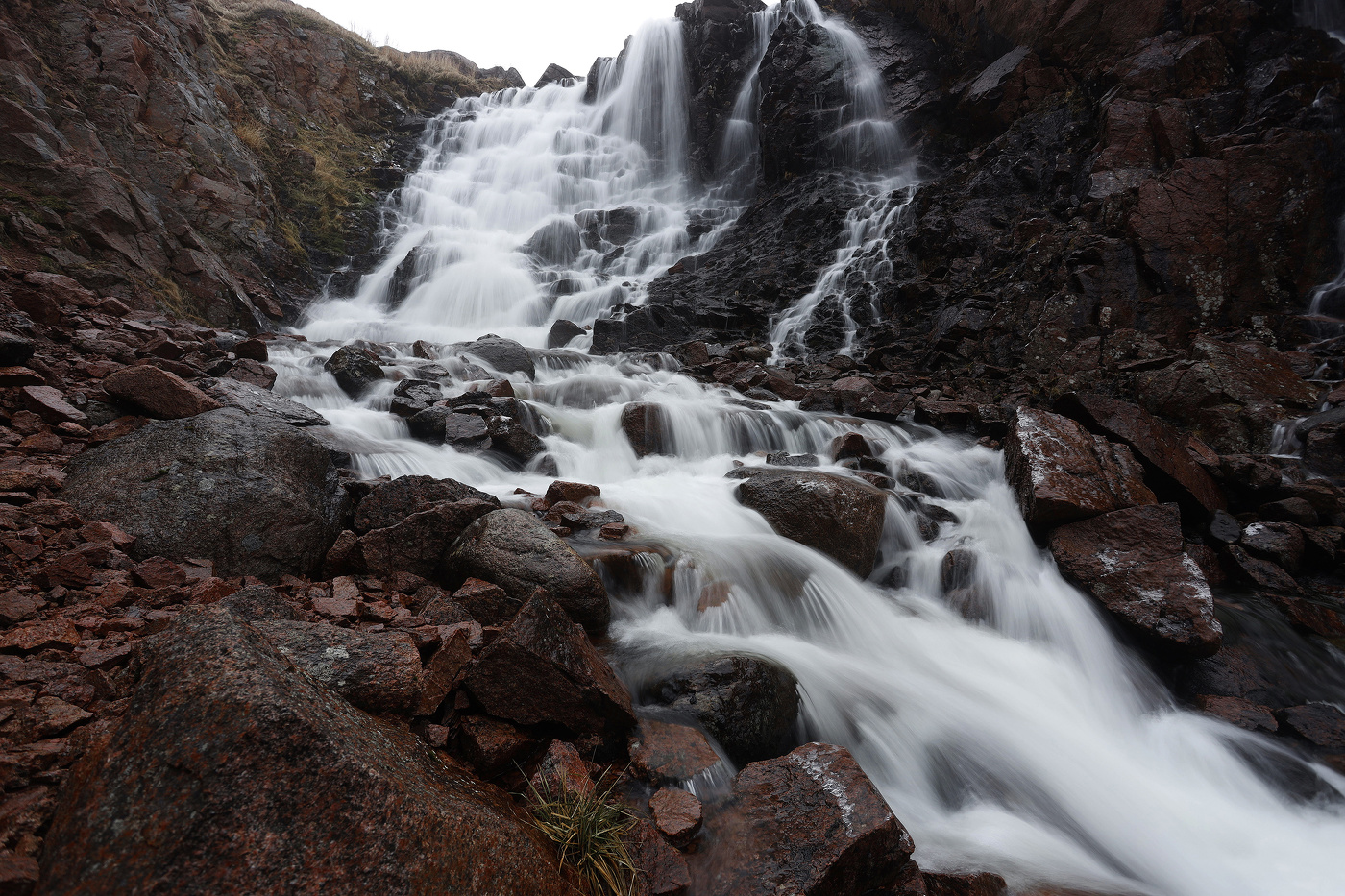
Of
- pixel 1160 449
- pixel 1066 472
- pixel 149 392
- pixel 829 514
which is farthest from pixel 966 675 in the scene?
pixel 149 392

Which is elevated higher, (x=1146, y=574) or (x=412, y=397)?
(x=1146, y=574)

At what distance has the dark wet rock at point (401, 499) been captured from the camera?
4.35 m

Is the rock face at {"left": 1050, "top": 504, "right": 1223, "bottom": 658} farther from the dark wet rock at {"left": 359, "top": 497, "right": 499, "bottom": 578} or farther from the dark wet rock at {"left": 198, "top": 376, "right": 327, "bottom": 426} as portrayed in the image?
the dark wet rock at {"left": 198, "top": 376, "right": 327, "bottom": 426}

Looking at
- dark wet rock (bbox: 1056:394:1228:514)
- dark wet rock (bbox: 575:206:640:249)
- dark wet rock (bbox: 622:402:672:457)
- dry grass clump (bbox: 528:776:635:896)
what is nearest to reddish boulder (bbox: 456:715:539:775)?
dry grass clump (bbox: 528:776:635:896)

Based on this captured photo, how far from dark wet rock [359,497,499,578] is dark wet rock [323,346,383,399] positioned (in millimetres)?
5807

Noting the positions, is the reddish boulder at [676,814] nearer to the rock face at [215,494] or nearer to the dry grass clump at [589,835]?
the dry grass clump at [589,835]

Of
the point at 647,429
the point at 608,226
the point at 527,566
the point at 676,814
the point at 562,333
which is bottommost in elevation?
the point at 676,814

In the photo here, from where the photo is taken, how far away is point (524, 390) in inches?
411

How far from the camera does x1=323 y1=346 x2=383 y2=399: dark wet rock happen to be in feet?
29.5

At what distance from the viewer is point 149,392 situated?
4527mm

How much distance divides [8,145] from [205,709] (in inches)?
481

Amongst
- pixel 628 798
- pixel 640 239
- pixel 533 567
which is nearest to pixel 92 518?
pixel 533 567

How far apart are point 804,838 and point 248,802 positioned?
2.05m

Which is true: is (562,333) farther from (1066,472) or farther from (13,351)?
(1066,472)
